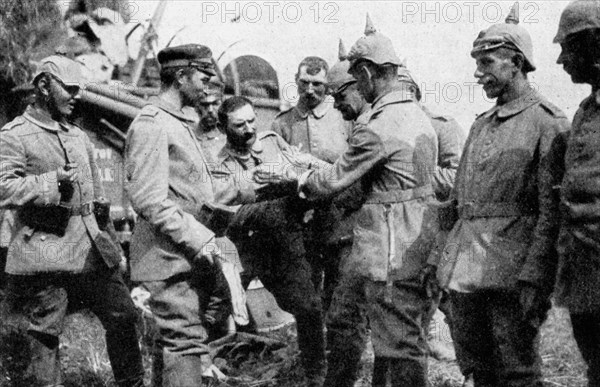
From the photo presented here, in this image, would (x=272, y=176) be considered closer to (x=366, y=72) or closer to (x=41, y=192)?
(x=366, y=72)

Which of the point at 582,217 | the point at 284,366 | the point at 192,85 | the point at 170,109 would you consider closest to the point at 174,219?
the point at 170,109

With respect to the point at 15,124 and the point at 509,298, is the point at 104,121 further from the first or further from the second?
the point at 509,298

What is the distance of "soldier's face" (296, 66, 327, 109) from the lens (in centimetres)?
704

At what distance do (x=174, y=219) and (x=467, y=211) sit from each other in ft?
5.40

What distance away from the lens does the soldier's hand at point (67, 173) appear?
500cm

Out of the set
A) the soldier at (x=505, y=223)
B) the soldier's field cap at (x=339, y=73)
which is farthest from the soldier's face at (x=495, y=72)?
the soldier's field cap at (x=339, y=73)

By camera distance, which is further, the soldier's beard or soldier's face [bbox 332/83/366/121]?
the soldier's beard

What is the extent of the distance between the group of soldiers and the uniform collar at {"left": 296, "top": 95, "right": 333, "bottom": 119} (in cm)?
97

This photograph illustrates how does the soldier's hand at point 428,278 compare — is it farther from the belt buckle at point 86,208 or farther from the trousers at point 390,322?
the belt buckle at point 86,208

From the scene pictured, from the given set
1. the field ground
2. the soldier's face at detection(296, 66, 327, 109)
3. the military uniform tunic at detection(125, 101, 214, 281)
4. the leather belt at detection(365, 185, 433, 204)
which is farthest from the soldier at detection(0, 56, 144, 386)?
the soldier's face at detection(296, 66, 327, 109)

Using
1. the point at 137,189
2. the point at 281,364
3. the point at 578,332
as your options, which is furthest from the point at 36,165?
the point at 578,332

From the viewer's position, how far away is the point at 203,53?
15.8 ft

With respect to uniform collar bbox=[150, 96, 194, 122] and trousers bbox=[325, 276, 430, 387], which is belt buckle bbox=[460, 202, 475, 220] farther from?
uniform collar bbox=[150, 96, 194, 122]

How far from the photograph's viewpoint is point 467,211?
14.1 feet
